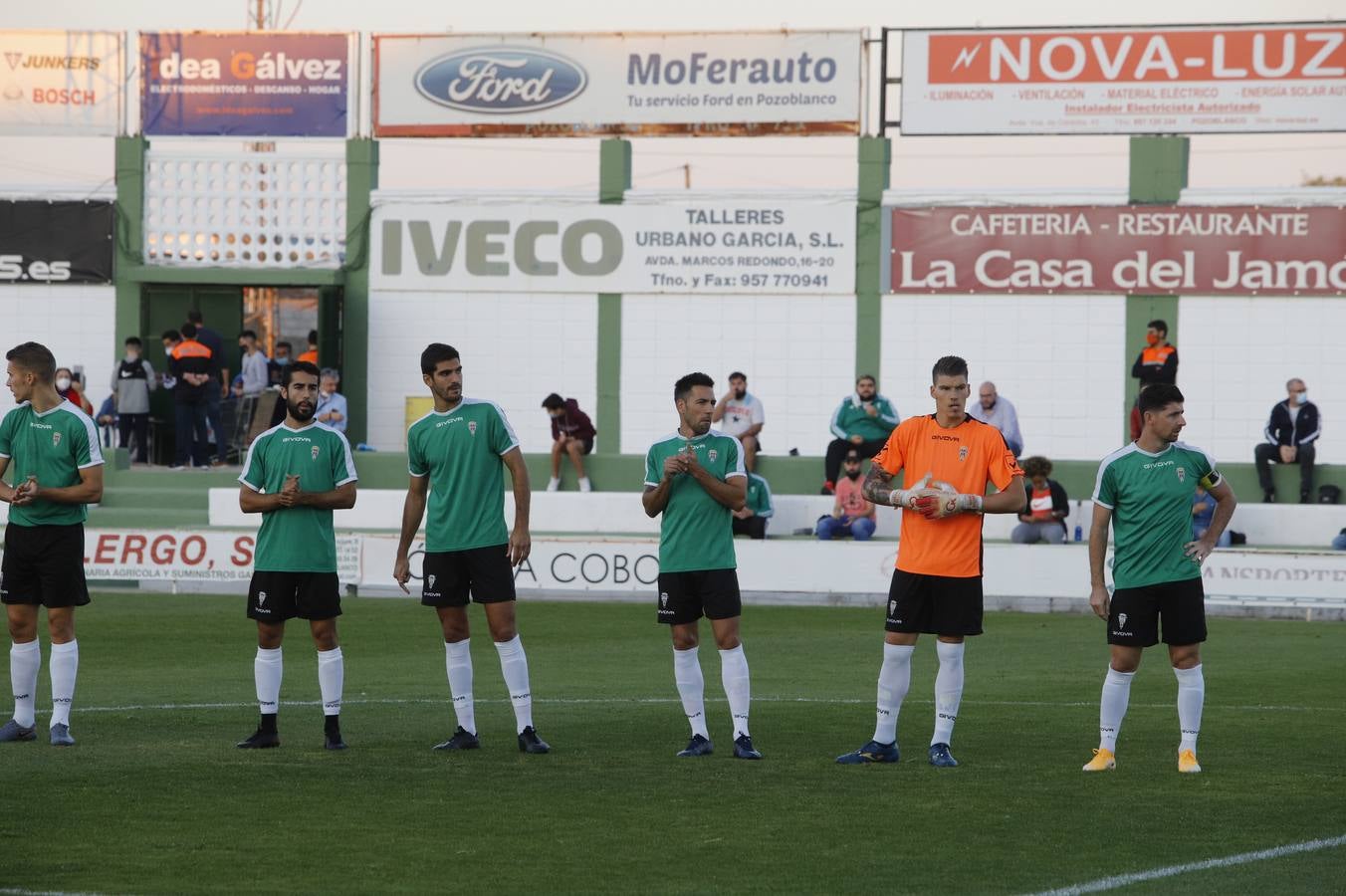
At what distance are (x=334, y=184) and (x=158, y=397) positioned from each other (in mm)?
4466

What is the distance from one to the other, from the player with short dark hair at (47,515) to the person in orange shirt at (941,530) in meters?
4.37

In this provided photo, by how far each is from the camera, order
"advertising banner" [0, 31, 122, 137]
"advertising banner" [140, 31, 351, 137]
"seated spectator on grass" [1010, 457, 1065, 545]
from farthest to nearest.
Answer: "advertising banner" [0, 31, 122, 137] < "advertising banner" [140, 31, 351, 137] < "seated spectator on grass" [1010, 457, 1065, 545]

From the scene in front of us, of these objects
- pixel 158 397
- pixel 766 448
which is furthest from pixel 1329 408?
pixel 158 397

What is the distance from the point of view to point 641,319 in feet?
98.2

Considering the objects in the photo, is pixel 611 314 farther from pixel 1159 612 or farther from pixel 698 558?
pixel 1159 612

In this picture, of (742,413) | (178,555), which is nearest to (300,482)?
(178,555)

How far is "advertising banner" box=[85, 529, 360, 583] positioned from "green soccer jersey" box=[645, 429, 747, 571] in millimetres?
13152

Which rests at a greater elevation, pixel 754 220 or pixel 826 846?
pixel 754 220

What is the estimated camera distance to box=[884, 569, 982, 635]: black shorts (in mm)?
9695

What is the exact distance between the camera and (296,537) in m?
10.3

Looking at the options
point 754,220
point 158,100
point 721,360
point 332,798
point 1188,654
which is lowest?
point 332,798

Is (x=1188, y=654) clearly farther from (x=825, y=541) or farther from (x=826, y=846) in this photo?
(x=825, y=541)

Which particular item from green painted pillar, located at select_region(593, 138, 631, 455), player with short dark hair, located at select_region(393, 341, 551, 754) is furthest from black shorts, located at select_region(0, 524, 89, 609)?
green painted pillar, located at select_region(593, 138, 631, 455)

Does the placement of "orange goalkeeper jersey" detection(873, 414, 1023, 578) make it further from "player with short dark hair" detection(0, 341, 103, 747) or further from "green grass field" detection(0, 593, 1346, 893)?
"player with short dark hair" detection(0, 341, 103, 747)
